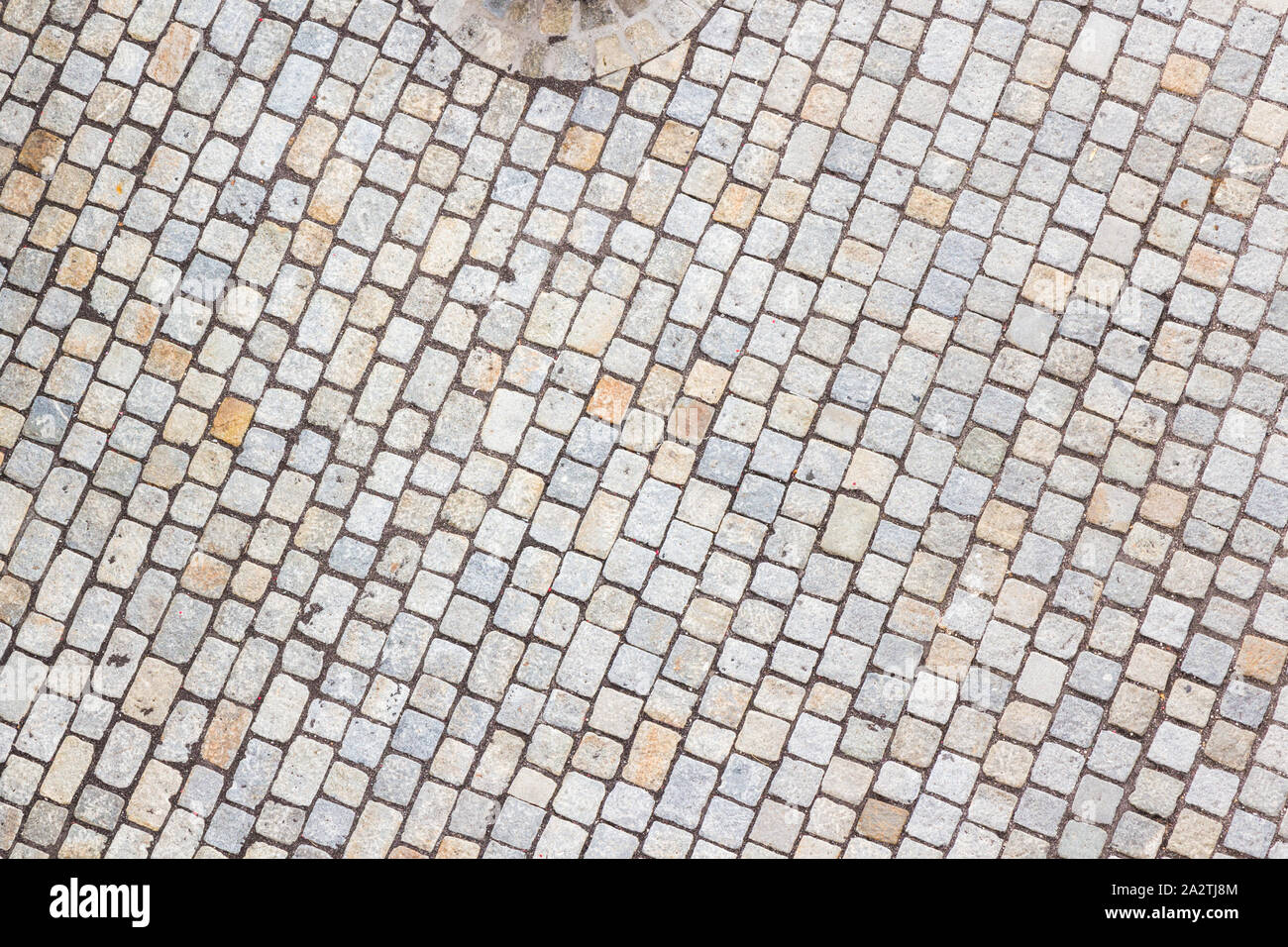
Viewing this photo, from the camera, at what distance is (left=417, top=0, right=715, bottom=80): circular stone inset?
5586mm

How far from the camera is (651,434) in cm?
549

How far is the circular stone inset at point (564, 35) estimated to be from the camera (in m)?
5.59

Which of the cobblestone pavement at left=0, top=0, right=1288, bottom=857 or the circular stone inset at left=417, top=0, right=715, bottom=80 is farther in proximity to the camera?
the circular stone inset at left=417, top=0, right=715, bottom=80

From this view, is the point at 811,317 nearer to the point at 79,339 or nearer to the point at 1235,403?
the point at 1235,403

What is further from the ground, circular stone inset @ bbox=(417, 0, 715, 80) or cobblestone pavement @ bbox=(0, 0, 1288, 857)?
circular stone inset @ bbox=(417, 0, 715, 80)

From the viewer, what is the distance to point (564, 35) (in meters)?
5.59

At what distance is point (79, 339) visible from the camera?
552 centimetres

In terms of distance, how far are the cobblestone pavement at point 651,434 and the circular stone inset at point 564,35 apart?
13cm

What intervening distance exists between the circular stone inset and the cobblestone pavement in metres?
0.13

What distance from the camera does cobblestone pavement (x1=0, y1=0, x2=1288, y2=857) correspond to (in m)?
5.39

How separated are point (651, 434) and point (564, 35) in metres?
2.04

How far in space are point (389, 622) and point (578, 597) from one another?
3.03 ft

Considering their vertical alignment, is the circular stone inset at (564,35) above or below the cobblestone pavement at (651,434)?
above

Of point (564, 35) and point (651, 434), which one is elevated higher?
point (564, 35)
